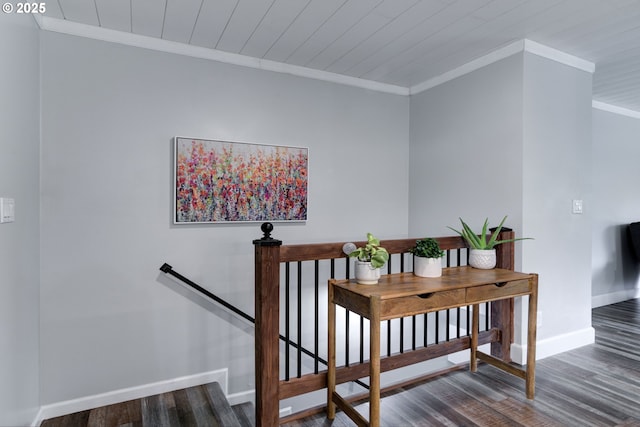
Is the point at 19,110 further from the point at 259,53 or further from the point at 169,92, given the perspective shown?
the point at 259,53

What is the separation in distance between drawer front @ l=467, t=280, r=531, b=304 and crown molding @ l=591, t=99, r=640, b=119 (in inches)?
121

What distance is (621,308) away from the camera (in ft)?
13.4

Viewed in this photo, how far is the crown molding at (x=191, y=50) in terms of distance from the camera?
7.60ft

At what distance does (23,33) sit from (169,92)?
849 millimetres

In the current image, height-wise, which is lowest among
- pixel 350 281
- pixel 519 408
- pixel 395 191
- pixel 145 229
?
pixel 519 408

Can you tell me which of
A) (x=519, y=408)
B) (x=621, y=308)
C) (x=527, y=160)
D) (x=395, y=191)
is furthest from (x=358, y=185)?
(x=621, y=308)

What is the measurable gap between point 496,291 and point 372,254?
0.78m

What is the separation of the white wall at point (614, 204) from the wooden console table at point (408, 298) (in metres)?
2.68

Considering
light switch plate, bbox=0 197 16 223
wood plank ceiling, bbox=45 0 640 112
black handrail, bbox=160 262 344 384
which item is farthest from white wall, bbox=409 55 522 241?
light switch plate, bbox=0 197 16 223

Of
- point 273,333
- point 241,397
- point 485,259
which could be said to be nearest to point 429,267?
point 485,259

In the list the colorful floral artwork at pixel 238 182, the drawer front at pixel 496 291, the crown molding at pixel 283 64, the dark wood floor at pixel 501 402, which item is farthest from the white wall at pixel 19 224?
the drawer front at pixel 496 291

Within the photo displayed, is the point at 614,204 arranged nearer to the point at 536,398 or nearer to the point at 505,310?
the point at 505,310

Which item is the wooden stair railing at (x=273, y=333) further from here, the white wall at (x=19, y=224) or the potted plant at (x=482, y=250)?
the white wall at (x=19, y=224)

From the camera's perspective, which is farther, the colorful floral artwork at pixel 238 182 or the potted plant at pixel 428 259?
the colorful floral artwork at pixel 238 182
